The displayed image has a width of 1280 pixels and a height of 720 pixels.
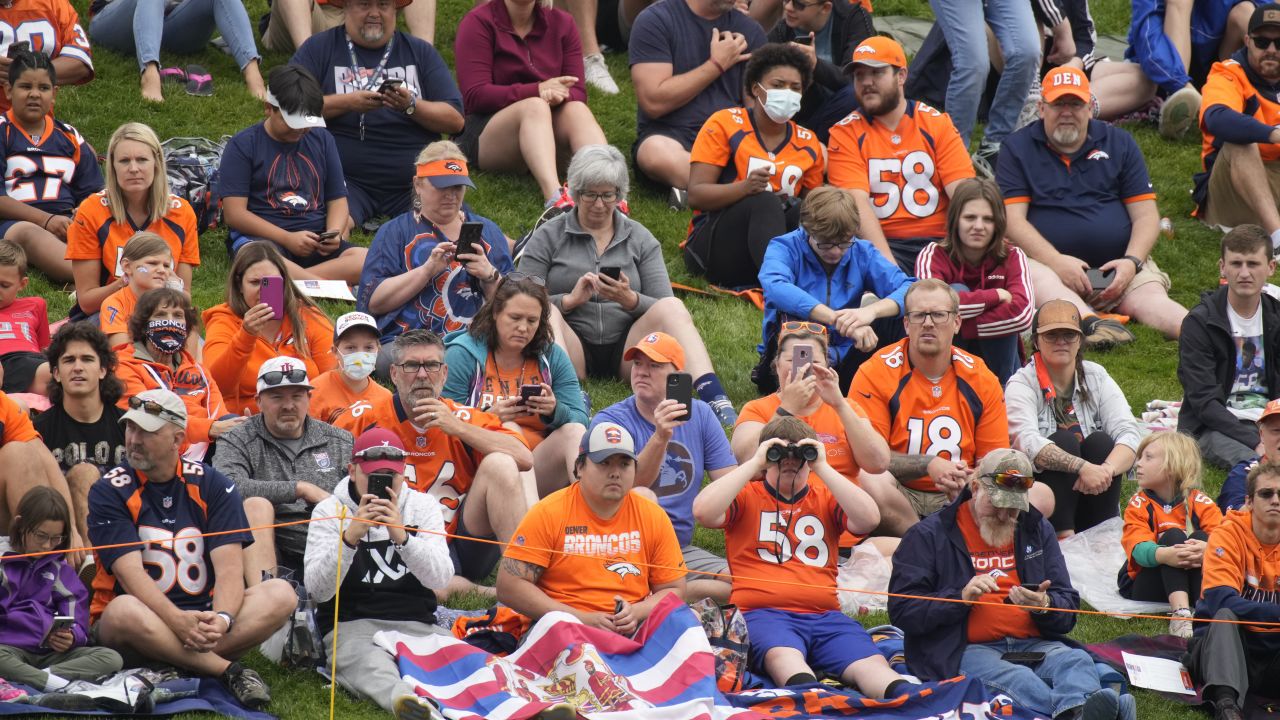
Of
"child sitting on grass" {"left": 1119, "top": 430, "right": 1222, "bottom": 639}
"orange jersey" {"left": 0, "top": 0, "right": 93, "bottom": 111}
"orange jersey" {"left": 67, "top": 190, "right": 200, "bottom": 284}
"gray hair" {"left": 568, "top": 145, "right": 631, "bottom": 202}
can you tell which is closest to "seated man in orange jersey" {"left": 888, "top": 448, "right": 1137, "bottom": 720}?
"child sitting on grass" {"left": 1119, "top": 430, "right": 1222, "bottom": 639}

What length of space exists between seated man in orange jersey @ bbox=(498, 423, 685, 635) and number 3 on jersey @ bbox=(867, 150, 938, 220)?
391cm

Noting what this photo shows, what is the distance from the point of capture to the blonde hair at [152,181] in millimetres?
9102

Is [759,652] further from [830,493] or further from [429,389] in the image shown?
[429,389]

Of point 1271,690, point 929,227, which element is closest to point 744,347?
point 929,227

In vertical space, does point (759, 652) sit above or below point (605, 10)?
below

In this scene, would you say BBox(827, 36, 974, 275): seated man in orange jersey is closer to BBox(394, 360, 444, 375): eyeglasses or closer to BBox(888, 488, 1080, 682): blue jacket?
BBox(888, 488, 1080, 682): blue jacket

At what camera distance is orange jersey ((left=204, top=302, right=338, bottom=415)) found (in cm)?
823

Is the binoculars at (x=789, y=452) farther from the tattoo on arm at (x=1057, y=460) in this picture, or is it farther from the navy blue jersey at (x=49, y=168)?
the navy blue jersey at (x=49, y=168)

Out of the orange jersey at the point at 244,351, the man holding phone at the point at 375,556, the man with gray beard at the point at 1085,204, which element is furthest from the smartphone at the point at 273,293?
the man with gray beard at the point at 1085,204

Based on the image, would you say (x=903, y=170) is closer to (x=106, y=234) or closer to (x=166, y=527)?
(x=106, y=234)

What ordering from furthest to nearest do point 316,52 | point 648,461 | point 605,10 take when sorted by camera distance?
point 605,10, point 316,52, point 648,461

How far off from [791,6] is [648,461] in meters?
4.69

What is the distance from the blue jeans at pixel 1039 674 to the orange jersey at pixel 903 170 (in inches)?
150

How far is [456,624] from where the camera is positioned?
7113 millimetres
